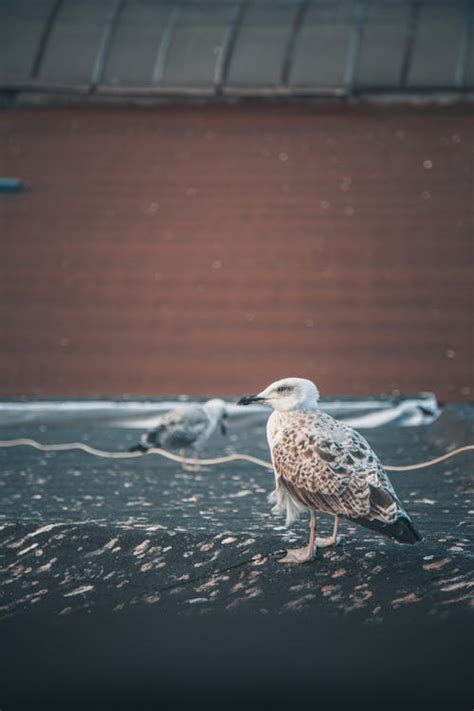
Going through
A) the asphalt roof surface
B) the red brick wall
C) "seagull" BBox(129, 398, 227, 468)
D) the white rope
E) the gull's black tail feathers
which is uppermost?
the red brick wall

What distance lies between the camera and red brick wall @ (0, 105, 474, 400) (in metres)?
8.38

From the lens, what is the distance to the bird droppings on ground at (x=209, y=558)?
11.3ft

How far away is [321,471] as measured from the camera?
133 inches

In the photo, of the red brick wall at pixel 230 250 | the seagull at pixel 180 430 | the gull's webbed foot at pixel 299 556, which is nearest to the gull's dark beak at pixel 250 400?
the gull's webbed foot at pixel 299 556

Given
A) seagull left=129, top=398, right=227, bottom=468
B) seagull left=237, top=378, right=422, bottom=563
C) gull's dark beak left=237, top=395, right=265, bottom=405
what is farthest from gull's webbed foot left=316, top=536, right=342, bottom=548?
seagull left=129, top=398, right=227, bottom=468

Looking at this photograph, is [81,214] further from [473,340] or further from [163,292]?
[473,340]

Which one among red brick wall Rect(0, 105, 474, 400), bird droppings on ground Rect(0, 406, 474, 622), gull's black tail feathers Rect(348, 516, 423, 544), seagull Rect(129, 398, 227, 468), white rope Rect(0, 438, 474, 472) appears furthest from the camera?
red brick wall Rect(0, 105, 474, 400)

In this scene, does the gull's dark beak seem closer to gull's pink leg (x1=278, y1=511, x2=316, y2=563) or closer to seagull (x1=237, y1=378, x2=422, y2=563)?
seagull (x1=237, y1=378, x2=422, y2=563)

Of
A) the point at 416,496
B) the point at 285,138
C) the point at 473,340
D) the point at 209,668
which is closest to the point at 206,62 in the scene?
the point at 285,138

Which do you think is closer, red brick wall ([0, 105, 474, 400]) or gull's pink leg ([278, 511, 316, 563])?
gull's pink leg ([278, 511, 316, 563])

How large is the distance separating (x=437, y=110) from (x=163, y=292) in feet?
8.64

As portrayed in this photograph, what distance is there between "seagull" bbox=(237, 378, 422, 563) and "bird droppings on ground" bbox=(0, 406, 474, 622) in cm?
15

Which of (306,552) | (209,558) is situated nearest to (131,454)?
(209,558)

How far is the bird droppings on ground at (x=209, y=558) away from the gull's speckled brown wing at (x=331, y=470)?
30 cm
